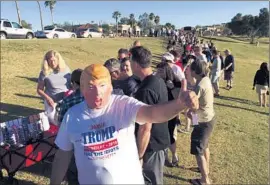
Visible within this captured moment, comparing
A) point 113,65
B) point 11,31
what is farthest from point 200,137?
point 11,31

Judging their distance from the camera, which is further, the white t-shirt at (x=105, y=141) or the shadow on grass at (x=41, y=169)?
the shadow on grass at (x=41, y=169)

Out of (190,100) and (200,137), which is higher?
(190,100)

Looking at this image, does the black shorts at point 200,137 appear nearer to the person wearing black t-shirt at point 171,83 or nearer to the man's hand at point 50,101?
the person wearing black t-shirt at point 171,83

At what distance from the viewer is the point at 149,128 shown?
2787 mm

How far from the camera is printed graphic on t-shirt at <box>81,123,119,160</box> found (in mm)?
2047

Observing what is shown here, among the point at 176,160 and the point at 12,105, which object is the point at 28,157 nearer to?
→ the point at 176,160

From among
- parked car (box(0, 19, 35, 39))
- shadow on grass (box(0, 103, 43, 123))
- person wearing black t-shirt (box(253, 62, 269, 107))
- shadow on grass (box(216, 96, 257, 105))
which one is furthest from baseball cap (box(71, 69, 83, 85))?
parked car (box(0, 19, 35, 39))

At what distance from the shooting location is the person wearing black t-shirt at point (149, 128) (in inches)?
113

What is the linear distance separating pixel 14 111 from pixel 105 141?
7271 millimetres

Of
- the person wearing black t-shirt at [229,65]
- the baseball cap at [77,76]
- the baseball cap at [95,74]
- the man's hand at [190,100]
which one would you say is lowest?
the person wearing black t-shirt at [229,65]

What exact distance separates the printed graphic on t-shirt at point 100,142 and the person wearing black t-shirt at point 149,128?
2.38 ft

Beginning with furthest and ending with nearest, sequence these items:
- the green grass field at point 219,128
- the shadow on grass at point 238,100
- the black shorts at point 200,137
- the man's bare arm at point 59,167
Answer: the shadow on grass at point 238,100, the green grass field at point 219,128, the black shorts at point 200,137, the man's bare arm at point 59,167

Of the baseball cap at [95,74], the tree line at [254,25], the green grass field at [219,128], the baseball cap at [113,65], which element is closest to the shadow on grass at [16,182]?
the green grass field at [219,128]

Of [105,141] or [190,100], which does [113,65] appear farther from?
[190,100]
